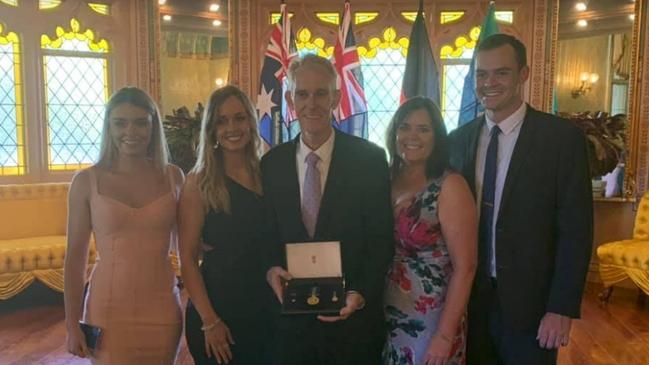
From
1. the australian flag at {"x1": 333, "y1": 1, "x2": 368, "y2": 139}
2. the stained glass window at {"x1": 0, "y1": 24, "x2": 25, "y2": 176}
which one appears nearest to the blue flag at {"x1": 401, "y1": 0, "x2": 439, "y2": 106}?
the australian flag at {"x1": 333, "y1": 1, "x2": 368, "y2": 139}

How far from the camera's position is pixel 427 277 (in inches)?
66.5

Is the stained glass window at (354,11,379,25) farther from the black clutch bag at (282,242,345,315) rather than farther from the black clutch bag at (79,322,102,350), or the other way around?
the black clutch bag at (79,322,102,350)

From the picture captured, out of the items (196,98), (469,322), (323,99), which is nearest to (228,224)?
(323,99)

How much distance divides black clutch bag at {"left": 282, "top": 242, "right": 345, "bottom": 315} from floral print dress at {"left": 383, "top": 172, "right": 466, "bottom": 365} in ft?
0.77

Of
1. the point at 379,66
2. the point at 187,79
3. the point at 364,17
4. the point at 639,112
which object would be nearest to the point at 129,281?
the point at 187,79

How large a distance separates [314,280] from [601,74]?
482 centimetres

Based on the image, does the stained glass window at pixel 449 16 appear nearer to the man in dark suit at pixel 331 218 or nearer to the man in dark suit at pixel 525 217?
the man in dark suit at pixel 525 217

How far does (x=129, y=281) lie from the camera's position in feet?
5.90

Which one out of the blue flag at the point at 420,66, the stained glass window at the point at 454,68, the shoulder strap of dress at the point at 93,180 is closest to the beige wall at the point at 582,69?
the stained glass window at the point at 454,68

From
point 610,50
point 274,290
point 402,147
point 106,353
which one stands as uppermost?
point 610,50

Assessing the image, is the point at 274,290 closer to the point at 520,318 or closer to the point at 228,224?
the point at 228,224

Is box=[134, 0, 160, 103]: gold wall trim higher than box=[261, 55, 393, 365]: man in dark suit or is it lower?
higher

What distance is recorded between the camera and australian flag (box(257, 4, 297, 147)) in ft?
16.3

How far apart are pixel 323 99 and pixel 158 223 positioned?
71cm
